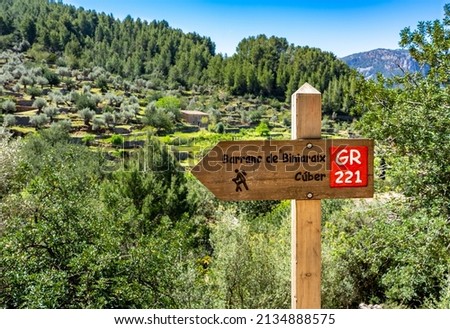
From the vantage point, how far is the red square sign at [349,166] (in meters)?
2.08

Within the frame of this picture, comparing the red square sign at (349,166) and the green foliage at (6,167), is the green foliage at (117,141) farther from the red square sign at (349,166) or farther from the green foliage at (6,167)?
the red square sign at (349,166)

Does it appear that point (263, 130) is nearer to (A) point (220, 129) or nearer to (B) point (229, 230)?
(A) point (220, 129)

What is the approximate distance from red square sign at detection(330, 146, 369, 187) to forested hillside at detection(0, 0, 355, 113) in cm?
7797

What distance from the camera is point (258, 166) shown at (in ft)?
6.85

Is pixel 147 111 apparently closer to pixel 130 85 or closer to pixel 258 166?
pixel 130 85

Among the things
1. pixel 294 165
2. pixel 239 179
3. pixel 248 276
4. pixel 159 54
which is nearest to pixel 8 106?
pixel 159 54

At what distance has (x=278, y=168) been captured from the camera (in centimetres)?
208

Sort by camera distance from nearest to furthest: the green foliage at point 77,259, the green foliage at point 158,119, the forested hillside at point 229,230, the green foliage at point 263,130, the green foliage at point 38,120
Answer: the green foliage at point 77,259 → the forested hillside at point 229,230 → the green foliage at point 38,120 → the green foliage at point 263,130 → the green foliage at point 158,119

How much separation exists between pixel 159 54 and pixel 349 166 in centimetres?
10910

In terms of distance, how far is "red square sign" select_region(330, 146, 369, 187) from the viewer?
2.08m

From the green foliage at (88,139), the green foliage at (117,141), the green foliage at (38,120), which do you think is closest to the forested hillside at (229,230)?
the green foliage at (88,139)

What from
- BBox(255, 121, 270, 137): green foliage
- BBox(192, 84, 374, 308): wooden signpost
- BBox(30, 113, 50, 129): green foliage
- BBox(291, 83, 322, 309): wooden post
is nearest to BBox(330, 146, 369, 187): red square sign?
BBox(192, 84, 374, 308): wooden signpost

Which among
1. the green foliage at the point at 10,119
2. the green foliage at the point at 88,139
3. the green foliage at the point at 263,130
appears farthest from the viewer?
the green foliage at the point at 263,130

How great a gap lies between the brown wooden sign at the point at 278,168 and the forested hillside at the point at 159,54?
78.0 m
